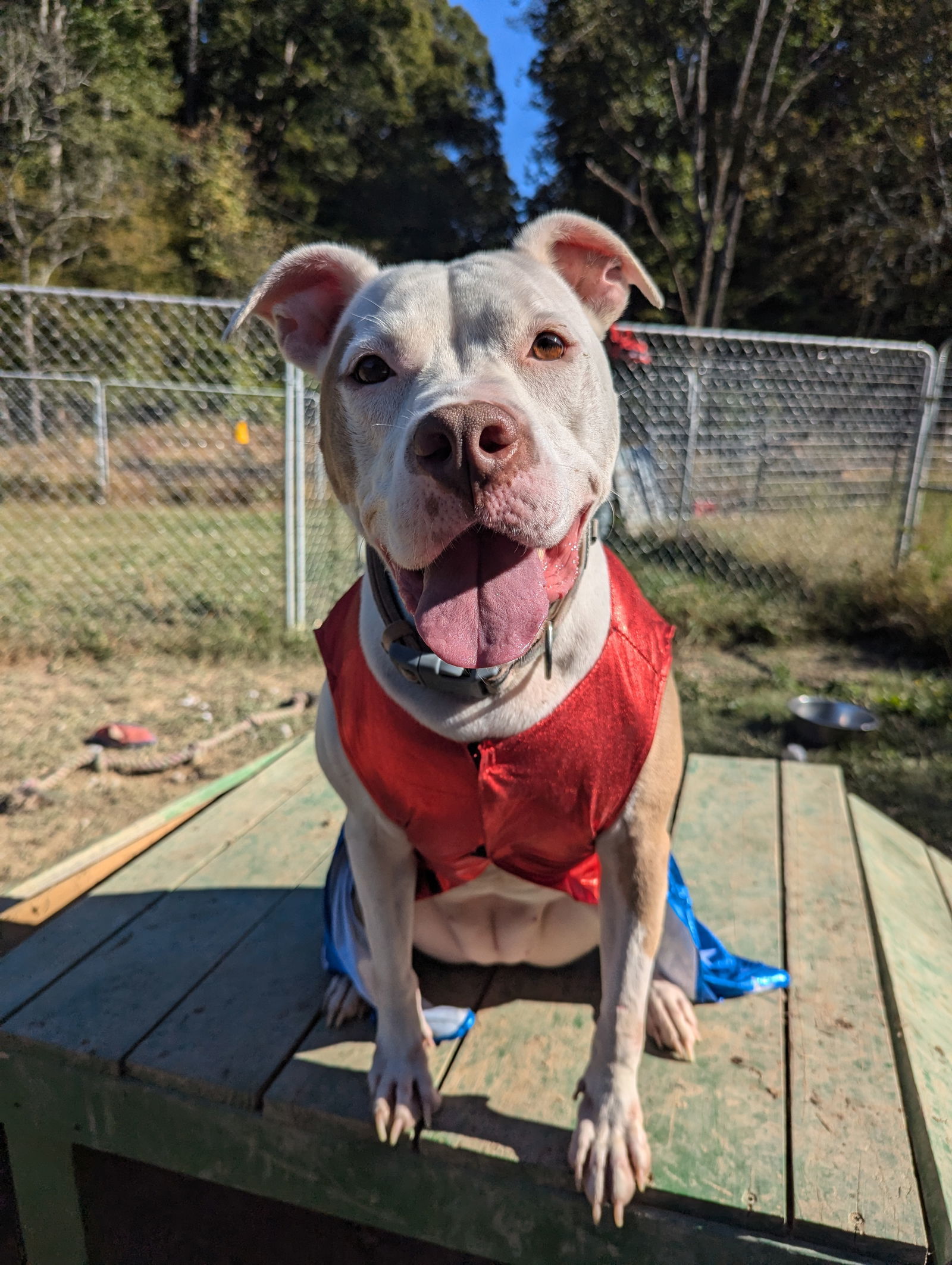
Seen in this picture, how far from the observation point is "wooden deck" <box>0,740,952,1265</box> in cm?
144

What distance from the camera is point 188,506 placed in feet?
32.4

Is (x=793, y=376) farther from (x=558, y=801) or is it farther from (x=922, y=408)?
(x=558, y=801)

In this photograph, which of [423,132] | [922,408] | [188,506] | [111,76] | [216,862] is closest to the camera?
[216,862]

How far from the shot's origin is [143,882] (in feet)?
7.89

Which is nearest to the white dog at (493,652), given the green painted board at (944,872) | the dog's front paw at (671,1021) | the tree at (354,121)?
the dog's front paw at (671,1021)

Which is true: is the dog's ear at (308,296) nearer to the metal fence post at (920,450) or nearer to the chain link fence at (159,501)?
the chain link fence at (159,501)

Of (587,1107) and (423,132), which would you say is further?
(423,132)

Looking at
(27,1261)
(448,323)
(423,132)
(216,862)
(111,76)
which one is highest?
(423,132)

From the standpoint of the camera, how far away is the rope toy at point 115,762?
3730mm

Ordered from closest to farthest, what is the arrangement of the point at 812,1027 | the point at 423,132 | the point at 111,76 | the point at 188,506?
the point at 812,1027 → the point at 188,506 → the point at 111,76 → the point at 423,132

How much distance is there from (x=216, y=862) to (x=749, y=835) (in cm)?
165

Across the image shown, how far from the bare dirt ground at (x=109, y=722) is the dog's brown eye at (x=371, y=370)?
2.66 metres

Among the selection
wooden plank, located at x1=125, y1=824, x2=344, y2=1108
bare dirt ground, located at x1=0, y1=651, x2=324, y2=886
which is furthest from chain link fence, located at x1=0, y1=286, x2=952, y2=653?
wooden plank, located at x1=125, y1=824, x2=344, y2=1108

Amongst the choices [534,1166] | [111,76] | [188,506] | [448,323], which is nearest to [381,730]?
[448,323]
